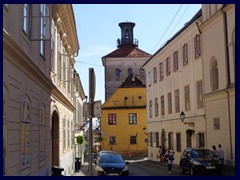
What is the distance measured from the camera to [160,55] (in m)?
18.7

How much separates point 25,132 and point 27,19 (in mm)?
2249

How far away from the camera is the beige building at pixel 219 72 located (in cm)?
1584

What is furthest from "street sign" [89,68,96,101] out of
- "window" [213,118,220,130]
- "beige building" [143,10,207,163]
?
"window" [213,118,220,130]

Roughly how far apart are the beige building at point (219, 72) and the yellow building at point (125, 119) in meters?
3.21

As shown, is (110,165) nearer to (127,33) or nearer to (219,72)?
(127,33)

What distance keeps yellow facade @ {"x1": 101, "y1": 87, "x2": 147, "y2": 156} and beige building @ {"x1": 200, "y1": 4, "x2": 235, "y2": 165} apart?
12.3 feet

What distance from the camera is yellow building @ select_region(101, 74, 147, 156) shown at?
705 inches

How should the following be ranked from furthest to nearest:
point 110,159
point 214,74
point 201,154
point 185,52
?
point 185,52 < point 214,74 < point 110,159 < point 201,154

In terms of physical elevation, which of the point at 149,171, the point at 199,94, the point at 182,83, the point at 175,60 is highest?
the point at 175,60

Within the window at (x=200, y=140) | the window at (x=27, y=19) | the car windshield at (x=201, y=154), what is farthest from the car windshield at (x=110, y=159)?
the window at (x=27, y=19)

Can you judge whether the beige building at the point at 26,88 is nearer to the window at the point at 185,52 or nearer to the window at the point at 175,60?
the window at the point at 175,60

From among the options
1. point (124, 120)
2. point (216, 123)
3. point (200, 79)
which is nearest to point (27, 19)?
point (216, 123)

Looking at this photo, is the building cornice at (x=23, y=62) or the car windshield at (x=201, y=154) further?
the car windshield at (x=201, y=154)

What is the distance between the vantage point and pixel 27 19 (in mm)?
8414
